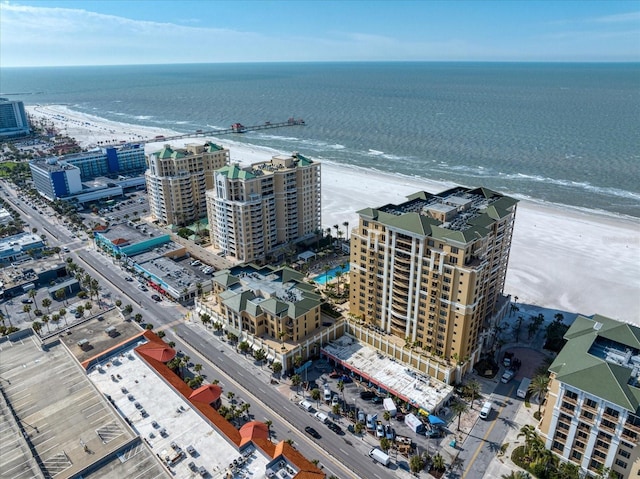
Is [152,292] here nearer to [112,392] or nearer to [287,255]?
[287,255]

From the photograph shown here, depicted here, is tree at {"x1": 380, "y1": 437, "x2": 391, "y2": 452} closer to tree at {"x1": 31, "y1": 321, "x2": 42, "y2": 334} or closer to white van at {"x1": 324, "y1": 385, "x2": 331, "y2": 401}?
white van at {"x1": 324, "y1": 385, "x2": 331, "y2": 401}

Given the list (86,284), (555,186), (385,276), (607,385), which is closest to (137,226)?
(86,284)

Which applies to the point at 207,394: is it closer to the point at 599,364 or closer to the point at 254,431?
the point at 254,431

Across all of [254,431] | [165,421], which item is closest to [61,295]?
[165,421]

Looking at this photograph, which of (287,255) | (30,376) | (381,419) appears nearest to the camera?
(30,376)

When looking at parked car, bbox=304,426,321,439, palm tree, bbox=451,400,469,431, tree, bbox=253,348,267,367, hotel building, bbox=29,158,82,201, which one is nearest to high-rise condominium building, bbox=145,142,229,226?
hotel building, bbox=29,158,82,201
